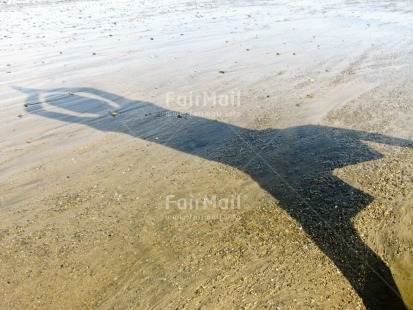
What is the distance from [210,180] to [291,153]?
61.3 inches

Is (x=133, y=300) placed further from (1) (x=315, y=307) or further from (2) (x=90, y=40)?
(2) (x=90, y=40)

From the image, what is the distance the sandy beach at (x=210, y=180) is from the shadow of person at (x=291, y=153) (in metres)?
0.02

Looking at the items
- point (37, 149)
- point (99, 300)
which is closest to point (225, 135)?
point (37, 149)

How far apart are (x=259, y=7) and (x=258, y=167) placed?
60.9 feet

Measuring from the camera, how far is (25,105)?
8.25 meters
